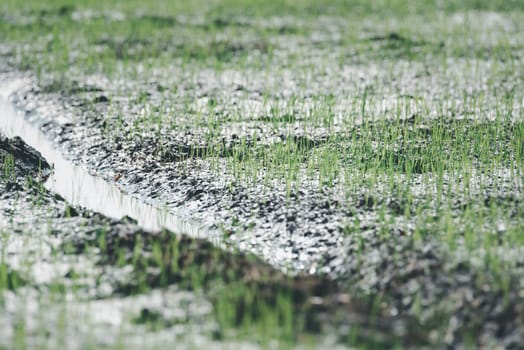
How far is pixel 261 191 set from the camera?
4129mm

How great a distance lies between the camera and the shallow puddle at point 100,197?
3973 mm

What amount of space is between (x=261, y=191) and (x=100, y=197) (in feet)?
2.83

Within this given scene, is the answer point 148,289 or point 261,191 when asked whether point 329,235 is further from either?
point 148,289

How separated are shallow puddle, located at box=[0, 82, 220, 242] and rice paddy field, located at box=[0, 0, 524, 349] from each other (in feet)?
0.05

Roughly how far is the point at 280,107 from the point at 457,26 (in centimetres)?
380

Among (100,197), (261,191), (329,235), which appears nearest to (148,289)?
(329,235)

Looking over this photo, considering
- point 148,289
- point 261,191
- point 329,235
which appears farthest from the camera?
point 261,191

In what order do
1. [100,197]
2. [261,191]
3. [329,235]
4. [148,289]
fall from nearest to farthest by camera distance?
1. [148,289]
2. [329,235]
3. [261,191]
4. [100,197]

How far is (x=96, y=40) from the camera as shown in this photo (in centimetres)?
807

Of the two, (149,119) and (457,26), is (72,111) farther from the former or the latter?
(457,26)

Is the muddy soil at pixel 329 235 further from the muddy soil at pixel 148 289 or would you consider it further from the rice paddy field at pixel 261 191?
the muddy soil at pixel 148 289

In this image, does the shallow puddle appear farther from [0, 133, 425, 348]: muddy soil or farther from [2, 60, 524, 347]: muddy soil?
[0, 133, 425, 348]: muddy soil

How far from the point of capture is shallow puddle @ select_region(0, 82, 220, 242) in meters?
3.97

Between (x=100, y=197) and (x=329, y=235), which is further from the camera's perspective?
(x=100, y=197)
